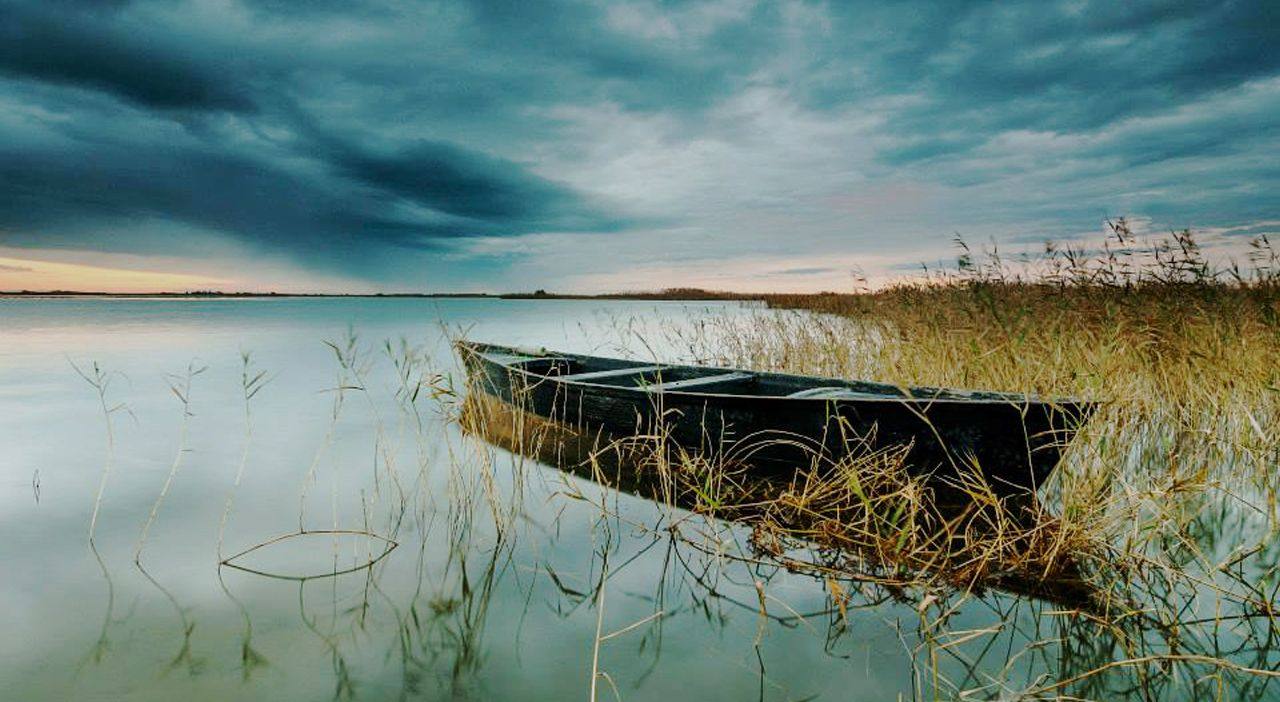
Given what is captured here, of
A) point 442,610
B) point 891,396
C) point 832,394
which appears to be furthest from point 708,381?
point 442,610

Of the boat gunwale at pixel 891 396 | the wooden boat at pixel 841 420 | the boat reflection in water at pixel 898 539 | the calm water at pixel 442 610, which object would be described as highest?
the boat gunwale at pixel 891 396

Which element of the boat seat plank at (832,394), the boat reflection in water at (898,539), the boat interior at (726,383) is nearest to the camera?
the boat reflection in water at (898,539)

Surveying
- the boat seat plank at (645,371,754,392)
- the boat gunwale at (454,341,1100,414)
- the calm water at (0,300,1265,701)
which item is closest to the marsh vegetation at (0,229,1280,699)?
the calm water at (0,300,1265,701)

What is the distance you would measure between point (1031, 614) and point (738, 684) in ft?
4.96

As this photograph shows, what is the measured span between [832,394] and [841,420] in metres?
0.84

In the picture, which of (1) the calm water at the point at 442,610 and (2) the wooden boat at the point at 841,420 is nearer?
(1) the calm water at the point at 442,610

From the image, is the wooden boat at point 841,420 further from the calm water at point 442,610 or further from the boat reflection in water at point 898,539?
the calm water at point 442,610

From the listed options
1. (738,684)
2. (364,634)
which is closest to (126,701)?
(364,634)

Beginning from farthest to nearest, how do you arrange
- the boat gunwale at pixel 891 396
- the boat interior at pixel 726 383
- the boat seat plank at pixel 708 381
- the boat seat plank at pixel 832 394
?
1. the boat seat plank at pixel 708 381
2. the boat interior at pixel 726 383
3. the boat seat plank at pixel 832 394
4. the boat gunwale at pixel 891 396

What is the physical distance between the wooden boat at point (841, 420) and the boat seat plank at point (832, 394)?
1 centimetres

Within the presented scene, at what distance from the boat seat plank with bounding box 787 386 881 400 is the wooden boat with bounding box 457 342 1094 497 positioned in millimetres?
14

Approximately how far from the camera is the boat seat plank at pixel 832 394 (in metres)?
4.43

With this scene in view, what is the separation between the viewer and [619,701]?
2604 millimetres

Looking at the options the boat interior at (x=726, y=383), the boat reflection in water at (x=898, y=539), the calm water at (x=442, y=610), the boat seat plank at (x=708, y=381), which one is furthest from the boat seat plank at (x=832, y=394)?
the calm water at (x=442, y=610)
